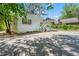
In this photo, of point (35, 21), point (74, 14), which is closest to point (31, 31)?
point (35, 21)

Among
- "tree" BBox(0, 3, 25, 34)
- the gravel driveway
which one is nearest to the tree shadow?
the gravel driveway

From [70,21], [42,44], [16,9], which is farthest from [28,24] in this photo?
[70,21]

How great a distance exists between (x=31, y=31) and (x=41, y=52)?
42cm

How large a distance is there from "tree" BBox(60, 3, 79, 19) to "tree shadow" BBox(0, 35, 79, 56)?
352 millimetres

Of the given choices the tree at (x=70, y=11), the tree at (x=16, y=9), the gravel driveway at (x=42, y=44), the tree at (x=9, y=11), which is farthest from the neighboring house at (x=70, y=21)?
the tree at (x=9, y=11)

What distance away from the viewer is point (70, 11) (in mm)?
2488

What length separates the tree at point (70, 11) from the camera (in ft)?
8.08

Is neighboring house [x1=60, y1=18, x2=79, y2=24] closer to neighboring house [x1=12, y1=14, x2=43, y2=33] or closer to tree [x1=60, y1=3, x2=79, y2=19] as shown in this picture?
tree [x1=60, y1=3, x2=79, y2=19]

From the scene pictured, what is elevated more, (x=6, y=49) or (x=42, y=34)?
(x=42, y=34)

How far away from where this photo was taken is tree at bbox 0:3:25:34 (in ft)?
8.26

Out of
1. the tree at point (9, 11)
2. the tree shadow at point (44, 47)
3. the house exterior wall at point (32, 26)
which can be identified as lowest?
the tree shadow at point (44, 47)

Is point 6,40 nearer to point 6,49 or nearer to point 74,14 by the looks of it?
point 6,49

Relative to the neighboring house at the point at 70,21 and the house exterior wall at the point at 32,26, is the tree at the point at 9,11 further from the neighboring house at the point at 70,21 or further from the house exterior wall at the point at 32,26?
the neighboring house at the point at 70,21

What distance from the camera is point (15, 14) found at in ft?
8.37
